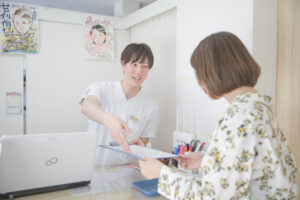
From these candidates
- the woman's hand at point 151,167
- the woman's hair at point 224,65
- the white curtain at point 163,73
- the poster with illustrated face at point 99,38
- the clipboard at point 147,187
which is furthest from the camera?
the poster with illustrated face at point 99,38

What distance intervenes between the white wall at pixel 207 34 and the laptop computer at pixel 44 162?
770mm

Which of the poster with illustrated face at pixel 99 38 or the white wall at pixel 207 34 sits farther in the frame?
the poster with illustrated face at pixel 99 38

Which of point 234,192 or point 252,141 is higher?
point 252,141

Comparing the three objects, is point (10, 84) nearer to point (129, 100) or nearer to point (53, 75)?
point (53, 75)

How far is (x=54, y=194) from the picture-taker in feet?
3.55

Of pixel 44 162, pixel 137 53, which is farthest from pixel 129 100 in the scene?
pixel 44 162

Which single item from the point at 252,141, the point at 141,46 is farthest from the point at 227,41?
the point at 141,46

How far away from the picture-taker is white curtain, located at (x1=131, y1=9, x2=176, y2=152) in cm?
208

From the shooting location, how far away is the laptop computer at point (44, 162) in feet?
3.26

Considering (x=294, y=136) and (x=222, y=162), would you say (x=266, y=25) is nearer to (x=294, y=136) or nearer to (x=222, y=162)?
(x=294, y=136)

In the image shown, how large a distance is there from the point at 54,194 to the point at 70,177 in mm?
92

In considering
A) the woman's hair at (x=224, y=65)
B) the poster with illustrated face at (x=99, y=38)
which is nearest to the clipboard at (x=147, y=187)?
the woman's hair at (x=224, y=65)

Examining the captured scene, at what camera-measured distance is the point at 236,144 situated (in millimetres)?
666

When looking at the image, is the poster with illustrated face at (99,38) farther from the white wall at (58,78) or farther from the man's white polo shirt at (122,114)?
the man's white polo shirt at (122,114)
